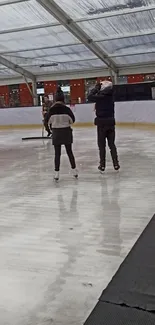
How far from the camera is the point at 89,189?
14.9 feet

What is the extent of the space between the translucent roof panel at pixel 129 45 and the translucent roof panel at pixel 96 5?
291 centimetres

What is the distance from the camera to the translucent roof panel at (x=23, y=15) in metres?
11.5

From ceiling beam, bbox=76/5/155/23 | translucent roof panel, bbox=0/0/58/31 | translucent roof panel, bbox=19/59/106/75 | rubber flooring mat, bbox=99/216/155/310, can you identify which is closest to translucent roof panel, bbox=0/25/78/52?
translucent roof panel, bbox=0/0/58/31

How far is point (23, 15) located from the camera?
40.1 ft

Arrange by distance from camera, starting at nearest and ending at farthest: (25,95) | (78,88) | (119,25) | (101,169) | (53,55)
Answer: (101,169) → (119,25) → (53,55) → (78,88) → (25,95)

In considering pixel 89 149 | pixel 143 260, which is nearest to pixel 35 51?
pixel 89 149

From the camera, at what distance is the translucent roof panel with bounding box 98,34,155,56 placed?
14.5 meters

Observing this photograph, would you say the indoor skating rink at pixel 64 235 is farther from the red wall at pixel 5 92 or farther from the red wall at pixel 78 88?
the red wall at pixel 5 92

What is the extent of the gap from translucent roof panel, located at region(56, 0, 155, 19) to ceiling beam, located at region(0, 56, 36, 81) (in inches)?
246

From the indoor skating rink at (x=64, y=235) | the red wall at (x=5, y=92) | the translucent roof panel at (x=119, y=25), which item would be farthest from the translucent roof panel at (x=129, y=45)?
the indoor skating rink at (x=64, y=235)

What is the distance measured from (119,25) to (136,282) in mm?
12364

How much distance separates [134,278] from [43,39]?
13802 mm

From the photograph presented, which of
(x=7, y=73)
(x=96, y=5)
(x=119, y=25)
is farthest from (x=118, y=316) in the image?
(x=7, y=73)

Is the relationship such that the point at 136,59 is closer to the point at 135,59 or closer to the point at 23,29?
the point at 135,59
